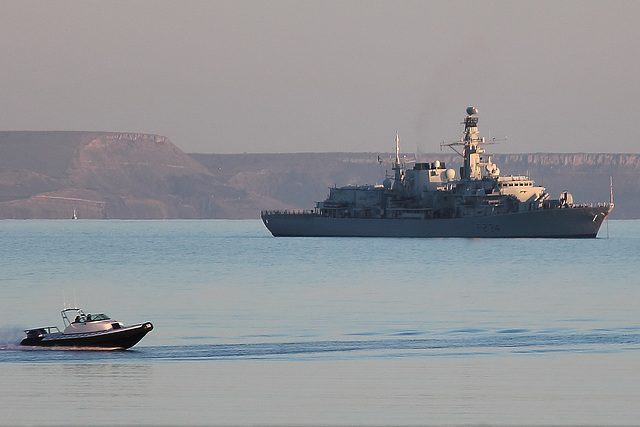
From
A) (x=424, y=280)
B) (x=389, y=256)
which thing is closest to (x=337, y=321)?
(x=424, y=280)

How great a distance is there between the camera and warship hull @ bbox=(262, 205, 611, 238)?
140000mm

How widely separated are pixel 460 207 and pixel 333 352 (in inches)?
4236

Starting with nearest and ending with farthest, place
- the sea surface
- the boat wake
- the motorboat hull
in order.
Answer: the sea surface → the boat wake → the motorboat hull

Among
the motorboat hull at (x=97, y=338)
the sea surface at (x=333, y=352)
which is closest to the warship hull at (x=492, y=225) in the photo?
the sea surface at (x=333, y=352)

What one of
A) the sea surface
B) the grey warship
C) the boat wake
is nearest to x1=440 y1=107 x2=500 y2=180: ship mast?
the grey warship

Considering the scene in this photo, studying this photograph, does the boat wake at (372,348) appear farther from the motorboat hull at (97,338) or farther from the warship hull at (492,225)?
the warship hull at (492,225)

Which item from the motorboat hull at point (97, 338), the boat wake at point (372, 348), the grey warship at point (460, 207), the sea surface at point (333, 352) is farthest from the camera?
the grey warship at point (460, 207)

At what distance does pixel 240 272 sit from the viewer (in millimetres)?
85875

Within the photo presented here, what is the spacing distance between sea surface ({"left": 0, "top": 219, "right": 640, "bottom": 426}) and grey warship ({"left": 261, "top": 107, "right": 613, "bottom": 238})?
187 ft

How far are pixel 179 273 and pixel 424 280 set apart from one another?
17801 millimetres

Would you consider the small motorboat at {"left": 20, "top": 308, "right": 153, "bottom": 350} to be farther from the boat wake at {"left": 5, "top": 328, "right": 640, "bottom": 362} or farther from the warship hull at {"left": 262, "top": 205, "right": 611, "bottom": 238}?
the warship hull at {"left": 262, "top": 205, "right": 611, "bottom": 238}

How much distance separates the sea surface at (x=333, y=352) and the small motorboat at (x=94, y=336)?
0.42m

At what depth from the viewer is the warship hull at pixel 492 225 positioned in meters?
140

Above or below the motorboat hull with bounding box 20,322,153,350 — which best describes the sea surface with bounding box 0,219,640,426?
below
